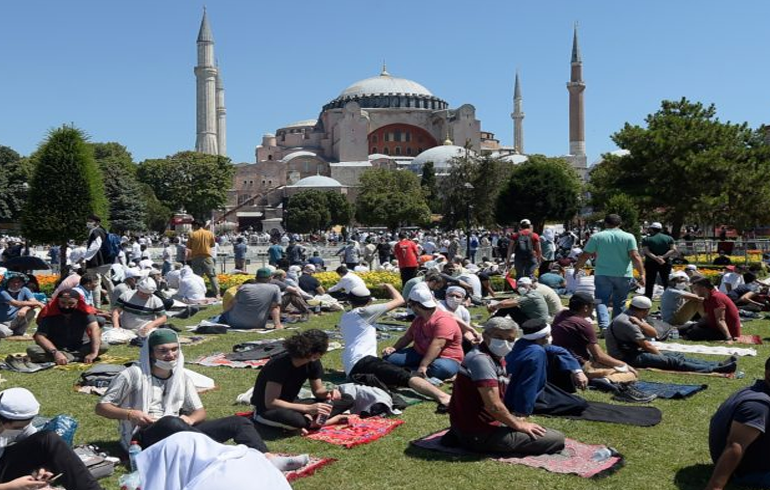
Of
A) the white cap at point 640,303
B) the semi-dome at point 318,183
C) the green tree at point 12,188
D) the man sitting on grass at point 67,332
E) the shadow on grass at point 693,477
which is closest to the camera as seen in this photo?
the shadow on grass at point 693,477

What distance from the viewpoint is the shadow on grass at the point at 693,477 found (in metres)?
4.02

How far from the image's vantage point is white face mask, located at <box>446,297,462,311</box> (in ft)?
25.4

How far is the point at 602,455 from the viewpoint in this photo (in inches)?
174

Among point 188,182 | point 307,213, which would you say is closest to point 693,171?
point 307,213

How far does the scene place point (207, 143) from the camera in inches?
3091

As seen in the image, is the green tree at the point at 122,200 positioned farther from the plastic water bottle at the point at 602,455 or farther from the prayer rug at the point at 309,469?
the plastic water bottle at the point at 602,455

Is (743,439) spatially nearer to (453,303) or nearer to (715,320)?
(453,303)

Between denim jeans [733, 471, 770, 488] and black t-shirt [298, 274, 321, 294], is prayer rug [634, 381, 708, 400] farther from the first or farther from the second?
black t-shirt [298, 274, 321, 294]

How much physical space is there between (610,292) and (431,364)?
11.3 feet

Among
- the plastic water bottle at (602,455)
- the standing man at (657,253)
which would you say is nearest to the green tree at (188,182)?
the standing man at (657,253)

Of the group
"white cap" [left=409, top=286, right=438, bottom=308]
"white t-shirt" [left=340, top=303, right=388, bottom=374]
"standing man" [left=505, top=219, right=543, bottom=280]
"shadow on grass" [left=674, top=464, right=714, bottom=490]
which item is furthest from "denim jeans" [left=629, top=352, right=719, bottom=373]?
"standing man" [left=505, top=219, right=543, bottom=280]

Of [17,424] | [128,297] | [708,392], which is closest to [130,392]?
[17,424]

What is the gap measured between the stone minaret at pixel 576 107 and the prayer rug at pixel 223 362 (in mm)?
76661

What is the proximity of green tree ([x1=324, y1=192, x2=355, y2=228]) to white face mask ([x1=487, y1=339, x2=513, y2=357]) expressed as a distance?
57.3 metres
